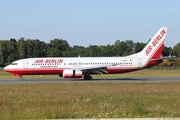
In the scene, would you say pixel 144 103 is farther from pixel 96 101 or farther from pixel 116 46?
pixel 116 46

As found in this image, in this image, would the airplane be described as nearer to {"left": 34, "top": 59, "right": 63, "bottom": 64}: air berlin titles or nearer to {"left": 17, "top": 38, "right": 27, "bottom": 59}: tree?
{"left": 34, "top": 59, "right": 63, "bottom": 64}: air berlin titles

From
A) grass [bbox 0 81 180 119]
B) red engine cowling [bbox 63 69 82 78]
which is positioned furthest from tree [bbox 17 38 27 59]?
grass [bbox 0 81 180 119]

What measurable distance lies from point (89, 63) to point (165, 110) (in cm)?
2895

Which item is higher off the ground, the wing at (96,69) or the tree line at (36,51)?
the tree line at (36,51)

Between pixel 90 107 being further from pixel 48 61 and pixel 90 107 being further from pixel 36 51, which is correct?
pixel 36 51

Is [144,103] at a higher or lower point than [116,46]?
lower

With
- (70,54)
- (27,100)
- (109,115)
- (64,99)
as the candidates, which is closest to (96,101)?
(64,99)

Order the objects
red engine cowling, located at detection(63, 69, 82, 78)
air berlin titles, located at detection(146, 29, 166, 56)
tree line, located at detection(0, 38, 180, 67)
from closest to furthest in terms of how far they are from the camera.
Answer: red engine cowling, located at detection(63, 69, 82, 78)
air berlin titles, located at detection(146, 29, 166, 56)
tree line, located at detection(0, 38, 180, 67)

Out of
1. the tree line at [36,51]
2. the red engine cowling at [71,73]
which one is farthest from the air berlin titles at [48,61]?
the tree line at [36,51]

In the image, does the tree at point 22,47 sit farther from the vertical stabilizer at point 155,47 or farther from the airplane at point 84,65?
the vertical stabilizer at point 155,47

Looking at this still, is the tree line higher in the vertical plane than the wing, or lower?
higher

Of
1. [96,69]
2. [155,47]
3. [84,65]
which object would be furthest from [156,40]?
[84,65]

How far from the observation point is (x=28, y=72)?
42.6 meters

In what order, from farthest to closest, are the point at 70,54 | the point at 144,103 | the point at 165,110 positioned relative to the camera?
1. the point at 70,54
2. the point at 144,103
3. the point at 165,110
